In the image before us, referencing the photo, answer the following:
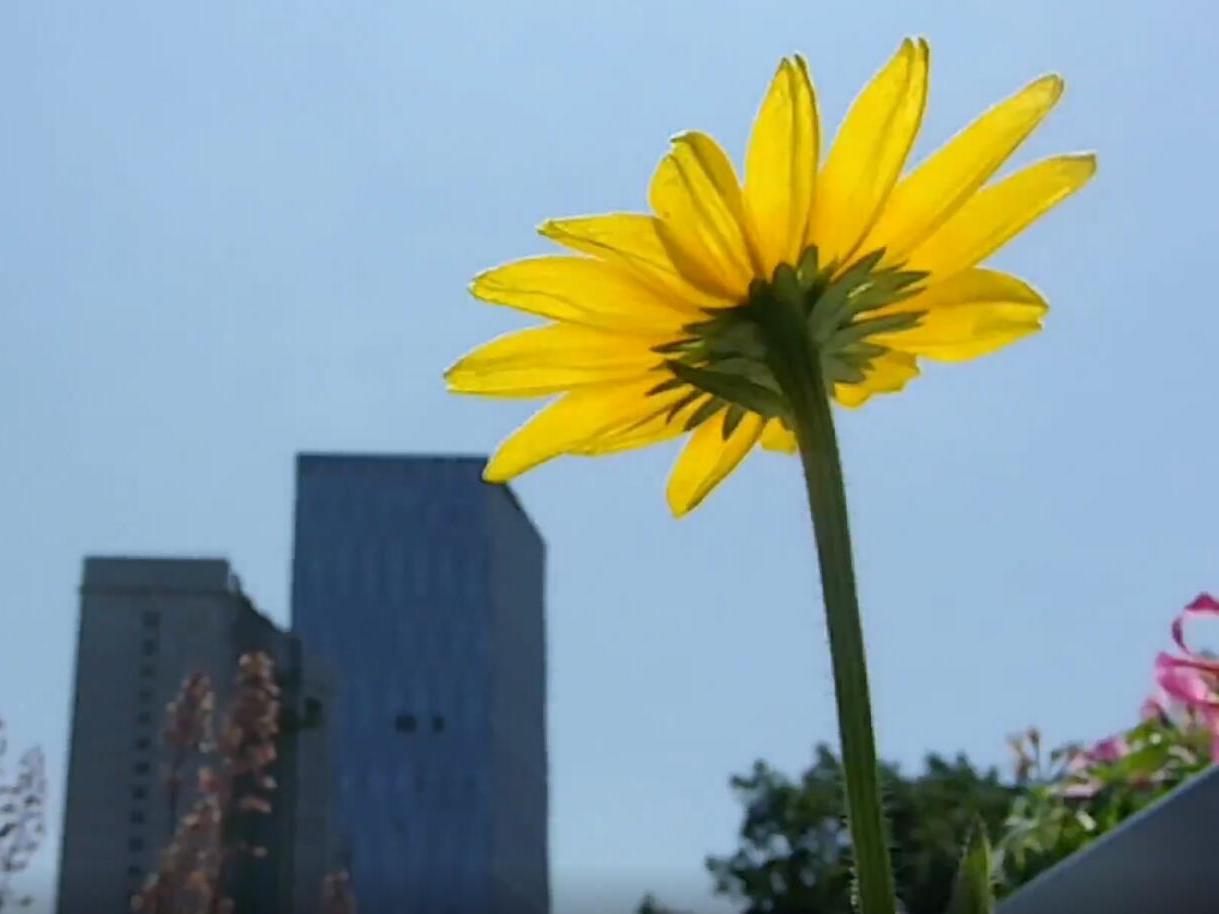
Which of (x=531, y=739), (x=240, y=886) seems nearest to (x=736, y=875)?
(x=240, y=886)

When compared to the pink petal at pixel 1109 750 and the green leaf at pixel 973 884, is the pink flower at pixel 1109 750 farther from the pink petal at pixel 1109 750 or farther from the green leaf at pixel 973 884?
the green leaf at pixel 973 884

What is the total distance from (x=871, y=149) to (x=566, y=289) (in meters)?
0.09

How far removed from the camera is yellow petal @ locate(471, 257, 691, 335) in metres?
0.46

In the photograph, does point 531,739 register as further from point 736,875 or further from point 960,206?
point 960,206

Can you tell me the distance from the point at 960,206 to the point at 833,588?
0.42 feet

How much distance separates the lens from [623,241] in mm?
453

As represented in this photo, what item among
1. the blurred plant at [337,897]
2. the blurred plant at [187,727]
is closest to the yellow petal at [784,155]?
the blurred plant at [187,727]

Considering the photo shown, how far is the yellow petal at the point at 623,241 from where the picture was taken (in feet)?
1.48

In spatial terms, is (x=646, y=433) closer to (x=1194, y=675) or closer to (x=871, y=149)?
(x=871, y=149)

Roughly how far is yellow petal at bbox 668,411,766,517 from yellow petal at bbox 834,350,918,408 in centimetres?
3

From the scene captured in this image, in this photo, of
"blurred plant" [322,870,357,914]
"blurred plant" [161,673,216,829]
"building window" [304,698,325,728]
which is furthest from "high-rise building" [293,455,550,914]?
"blurred plant" [161,673,216,829]

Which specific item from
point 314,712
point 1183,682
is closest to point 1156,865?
point 1183,682

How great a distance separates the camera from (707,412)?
0.51 meters

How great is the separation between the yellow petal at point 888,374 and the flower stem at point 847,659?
0.08 m
